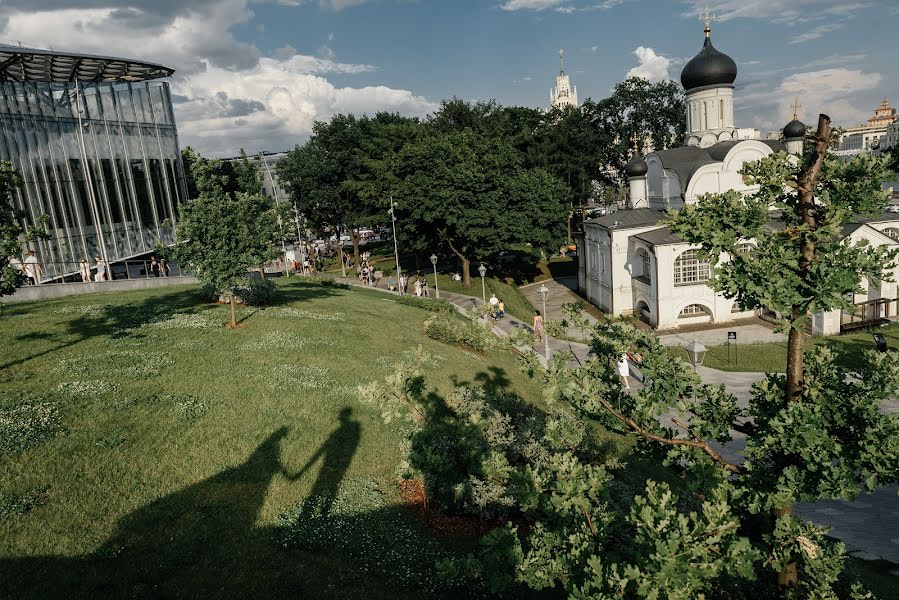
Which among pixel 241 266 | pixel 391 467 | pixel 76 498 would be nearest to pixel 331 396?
pixel 391 467

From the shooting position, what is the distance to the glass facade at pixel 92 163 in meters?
32.7

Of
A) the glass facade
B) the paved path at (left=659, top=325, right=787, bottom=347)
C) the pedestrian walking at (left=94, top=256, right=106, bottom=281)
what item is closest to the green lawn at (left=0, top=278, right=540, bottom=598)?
the pedestrian walking at (left=94, top=256, right=106, bottom=281)

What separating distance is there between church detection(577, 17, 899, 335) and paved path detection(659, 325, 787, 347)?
148cm

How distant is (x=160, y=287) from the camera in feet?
96.7

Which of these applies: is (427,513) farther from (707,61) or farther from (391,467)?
(707,61)

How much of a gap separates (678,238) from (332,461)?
25914 millimetres

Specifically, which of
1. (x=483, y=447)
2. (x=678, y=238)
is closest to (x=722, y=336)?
(x=678, y=238)

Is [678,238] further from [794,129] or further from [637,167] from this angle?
[794,129]

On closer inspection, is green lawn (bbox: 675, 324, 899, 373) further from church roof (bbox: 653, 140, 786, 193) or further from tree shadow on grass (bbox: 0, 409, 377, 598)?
tree shadow on grass (bbox: 0, 409, 377, 598)

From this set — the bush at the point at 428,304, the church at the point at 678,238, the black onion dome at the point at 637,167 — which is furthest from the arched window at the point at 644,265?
the bush at the point at 428,304

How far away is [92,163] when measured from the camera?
124ft

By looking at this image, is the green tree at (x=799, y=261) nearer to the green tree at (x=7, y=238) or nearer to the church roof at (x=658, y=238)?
the green tree at (x=7, y=238)

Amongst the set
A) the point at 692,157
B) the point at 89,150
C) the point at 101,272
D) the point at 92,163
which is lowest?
the point at 101,272

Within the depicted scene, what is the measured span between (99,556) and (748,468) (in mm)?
8984
